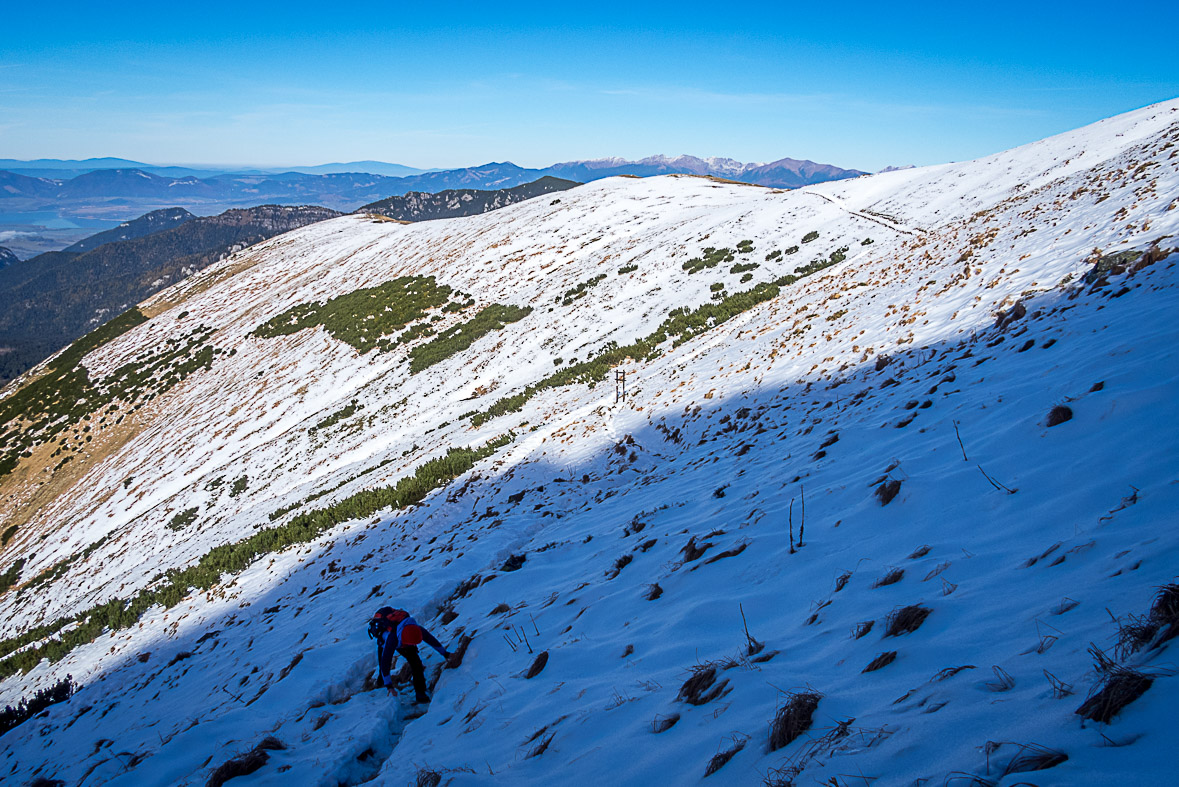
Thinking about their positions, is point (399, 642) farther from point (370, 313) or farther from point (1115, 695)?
point (370, 313)

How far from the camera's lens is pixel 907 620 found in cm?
425

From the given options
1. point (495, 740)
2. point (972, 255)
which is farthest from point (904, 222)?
point (495, 740)

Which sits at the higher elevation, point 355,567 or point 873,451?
point 873,451

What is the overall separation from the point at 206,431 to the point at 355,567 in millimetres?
29287

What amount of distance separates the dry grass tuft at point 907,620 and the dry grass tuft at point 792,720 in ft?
3.19

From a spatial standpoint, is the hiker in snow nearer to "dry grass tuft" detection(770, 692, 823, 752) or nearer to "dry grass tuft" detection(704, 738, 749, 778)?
"dry grass tuft" detection(704, 738, 749, 778)

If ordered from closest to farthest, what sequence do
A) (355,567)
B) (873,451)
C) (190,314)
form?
(873,451) → (355,567) → (190,314)

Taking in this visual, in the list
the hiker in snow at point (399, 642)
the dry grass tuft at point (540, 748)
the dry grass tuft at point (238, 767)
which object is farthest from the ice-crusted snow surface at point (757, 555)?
the hiker in snow at point (399, 642)

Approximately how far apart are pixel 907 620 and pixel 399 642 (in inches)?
244

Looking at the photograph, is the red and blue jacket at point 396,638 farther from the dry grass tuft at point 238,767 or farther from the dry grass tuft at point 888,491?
the dry grass tuft at point 888,491

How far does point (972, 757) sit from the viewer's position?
265 cm

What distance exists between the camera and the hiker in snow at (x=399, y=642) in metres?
7.37

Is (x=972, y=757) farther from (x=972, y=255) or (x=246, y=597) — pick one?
(x=972, y=255)

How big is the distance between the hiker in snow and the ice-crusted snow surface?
35 centimetres
